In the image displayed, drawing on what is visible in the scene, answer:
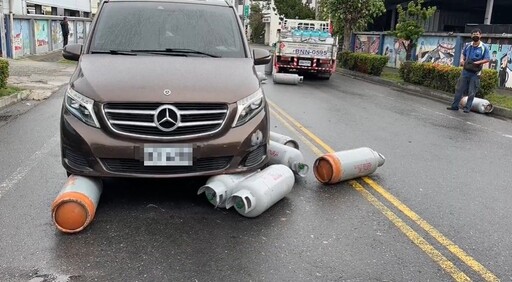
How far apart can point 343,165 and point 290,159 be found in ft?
1.89

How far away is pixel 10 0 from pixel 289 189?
20696 mm

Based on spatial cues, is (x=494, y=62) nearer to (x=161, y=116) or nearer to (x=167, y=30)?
(x=167, y=30)

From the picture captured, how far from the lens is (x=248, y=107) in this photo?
4.70 meters

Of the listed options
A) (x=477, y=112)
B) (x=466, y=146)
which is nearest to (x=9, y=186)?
(x=466, y=146)

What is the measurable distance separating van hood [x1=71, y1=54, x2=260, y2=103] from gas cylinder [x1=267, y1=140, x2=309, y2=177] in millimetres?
1008

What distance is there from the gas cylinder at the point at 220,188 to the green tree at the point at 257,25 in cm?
6728

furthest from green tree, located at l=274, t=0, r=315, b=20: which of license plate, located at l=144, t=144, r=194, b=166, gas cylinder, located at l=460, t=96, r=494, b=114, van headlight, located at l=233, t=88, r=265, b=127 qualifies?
license plate, located at l=144, t=144, r=194, b=166

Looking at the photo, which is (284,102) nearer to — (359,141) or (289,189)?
(359,141)

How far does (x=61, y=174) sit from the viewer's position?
5.79m

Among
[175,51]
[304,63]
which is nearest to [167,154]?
[175,51]

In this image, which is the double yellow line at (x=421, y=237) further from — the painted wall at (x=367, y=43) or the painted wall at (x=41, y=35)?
the painted wall at (x=367, y=43)

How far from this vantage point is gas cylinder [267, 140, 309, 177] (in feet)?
18.6

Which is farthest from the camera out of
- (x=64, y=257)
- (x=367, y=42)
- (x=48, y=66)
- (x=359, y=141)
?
(x=367, y=42)

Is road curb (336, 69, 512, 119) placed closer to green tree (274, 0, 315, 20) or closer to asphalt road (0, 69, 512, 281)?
asphalt road (0, 69, 512, 281)
